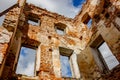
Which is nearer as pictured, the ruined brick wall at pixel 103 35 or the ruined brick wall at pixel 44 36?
the ruined brick wall at pixel 103 35

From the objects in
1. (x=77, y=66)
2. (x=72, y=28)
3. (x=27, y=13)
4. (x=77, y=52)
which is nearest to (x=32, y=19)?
(x=27, y=13)

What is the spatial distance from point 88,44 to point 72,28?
2741mm

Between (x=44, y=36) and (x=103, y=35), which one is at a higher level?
(x=44, y=36)

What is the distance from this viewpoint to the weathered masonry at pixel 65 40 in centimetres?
649

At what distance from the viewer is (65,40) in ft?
31.0

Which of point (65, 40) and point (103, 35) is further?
point (65, 40)

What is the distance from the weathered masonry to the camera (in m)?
6.49

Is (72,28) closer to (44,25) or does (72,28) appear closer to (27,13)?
(44,25)

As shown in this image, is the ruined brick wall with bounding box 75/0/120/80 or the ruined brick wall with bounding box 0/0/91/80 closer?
the ruined brick wall with bounding box 75/0/120/80

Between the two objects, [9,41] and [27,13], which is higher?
[27,13]

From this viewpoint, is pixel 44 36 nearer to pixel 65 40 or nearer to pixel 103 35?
pixel 65 40

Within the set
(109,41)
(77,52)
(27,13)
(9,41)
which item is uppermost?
(27,13)

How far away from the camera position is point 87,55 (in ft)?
27.3

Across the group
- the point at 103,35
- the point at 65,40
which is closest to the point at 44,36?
the point at 65,40
